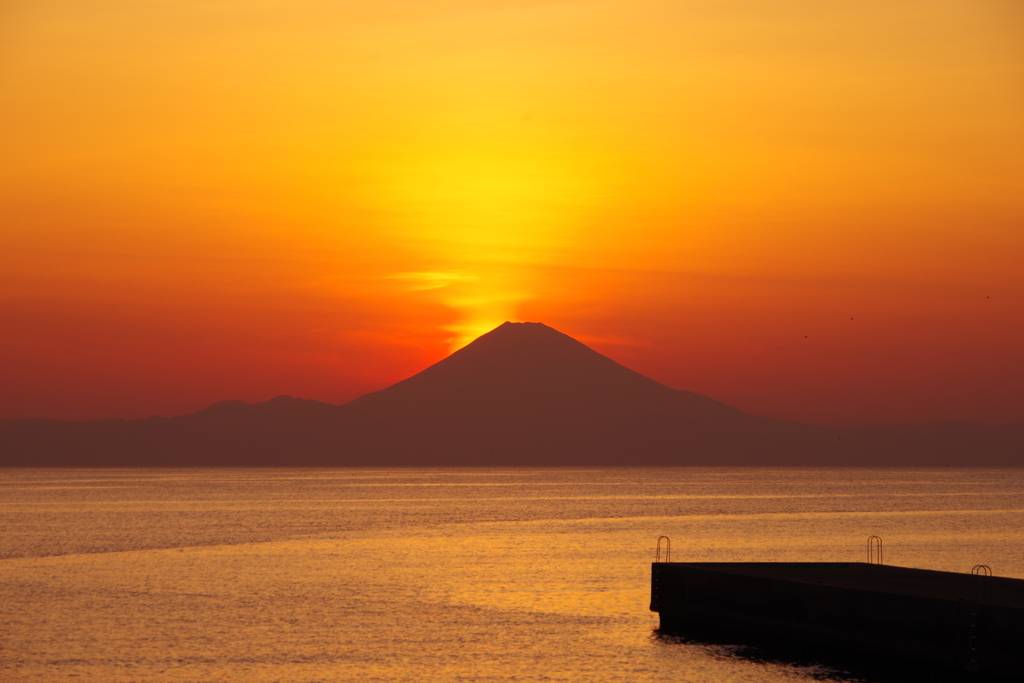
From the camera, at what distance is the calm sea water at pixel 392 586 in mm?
34500

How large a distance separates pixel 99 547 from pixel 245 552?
12.2 meters

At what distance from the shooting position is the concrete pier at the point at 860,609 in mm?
27969

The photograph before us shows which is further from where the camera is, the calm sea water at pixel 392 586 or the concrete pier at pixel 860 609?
the calm sea water at pixel 392 586

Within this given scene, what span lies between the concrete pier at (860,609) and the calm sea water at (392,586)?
4.54 feet

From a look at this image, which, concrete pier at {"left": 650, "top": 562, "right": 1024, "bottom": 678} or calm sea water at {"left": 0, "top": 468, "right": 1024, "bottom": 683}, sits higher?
concrete pier at {"left": 650, "top": 562, "right": 1024, "bottom": 678}

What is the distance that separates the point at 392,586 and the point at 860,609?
89.7 feet

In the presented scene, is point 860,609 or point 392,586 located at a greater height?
point 860,609

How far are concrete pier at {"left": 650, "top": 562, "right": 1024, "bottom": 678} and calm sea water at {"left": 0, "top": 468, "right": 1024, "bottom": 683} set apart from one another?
1.38 meters

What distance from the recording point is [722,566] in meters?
40.9

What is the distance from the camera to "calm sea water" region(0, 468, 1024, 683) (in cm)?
3450

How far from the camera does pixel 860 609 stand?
3234cm

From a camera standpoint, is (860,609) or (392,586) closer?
(860,609)

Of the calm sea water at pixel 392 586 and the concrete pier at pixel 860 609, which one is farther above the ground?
the concrete pier at pixel 860 609

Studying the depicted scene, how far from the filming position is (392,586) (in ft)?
179
